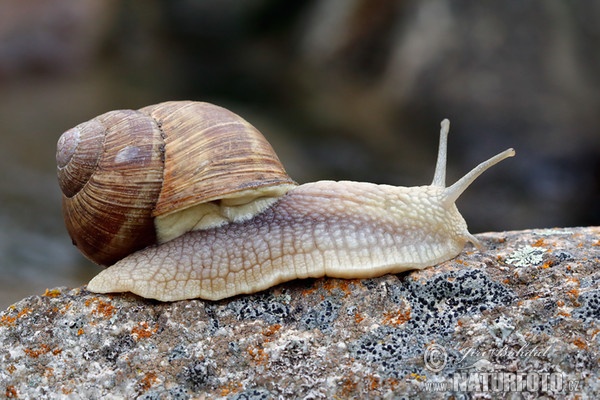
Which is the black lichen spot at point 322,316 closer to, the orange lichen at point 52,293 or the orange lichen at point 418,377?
the orange lichen at point 418,377

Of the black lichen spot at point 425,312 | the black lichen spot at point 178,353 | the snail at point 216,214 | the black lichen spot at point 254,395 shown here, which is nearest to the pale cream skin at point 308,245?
the snail at point 216,214

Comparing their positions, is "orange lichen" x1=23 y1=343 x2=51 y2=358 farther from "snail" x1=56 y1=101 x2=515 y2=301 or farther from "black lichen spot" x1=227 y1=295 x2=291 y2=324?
"black lichen spot" x1=227 y1=295 x2=291 y2=324

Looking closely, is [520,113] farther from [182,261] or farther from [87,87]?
[87,87]

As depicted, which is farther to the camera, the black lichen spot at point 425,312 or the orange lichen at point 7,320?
the orange lichen at point 7,320

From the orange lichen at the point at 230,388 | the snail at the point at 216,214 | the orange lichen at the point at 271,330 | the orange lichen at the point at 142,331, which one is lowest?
the orange lichen at the point at 230,388

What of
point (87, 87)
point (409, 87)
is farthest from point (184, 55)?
point (409, 87)

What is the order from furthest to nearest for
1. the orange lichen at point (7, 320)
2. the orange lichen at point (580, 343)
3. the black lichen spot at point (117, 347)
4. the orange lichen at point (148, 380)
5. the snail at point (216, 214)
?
1. the snail at point (216, 214)
2. the orange lichen at point (7, 320)
3. the black lichen spot at point (117, 347)
4. the orange lichen at point (148, 380)
5. the orange lichen at point (580, 343)
